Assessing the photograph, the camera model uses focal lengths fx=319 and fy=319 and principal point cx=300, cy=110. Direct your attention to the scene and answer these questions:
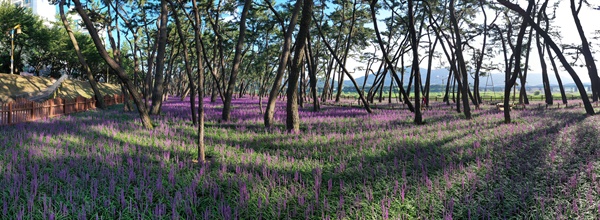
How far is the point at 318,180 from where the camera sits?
15.1 feet

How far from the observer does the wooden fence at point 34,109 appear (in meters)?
11.0

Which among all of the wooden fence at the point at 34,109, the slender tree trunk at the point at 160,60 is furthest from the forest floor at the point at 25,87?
the slender tree trunk at the point at 160,60

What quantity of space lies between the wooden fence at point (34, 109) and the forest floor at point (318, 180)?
182 inches

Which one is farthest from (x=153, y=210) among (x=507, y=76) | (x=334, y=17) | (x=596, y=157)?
(x=334, y=17)

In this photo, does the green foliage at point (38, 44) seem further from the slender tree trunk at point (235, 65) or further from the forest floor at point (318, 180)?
the forest floor at point (318, 180)

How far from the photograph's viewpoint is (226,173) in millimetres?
5113

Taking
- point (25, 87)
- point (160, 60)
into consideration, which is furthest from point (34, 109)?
point (25, 87)

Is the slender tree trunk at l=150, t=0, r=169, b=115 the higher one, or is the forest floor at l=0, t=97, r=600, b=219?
the slender tree trunk at l=150, t=0, r=169, b=115

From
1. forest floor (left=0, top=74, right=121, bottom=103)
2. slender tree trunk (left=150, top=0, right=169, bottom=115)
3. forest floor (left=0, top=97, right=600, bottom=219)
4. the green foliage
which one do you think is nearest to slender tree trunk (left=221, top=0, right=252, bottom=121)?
slender tree trunk (left=150, top=0, right=169, bottom=115)

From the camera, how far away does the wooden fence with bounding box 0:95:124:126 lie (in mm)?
11008

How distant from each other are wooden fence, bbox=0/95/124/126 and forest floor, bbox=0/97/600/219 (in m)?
4.62

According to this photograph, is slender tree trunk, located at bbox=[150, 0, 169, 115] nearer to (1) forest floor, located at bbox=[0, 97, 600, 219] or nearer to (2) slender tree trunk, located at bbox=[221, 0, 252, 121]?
(2) slender tree trunk, located at bbox=[221, 0, 252, 121]

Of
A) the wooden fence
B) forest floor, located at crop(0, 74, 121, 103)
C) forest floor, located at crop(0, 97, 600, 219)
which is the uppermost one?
forest floor, located at crop(0, 74, 121, 103)

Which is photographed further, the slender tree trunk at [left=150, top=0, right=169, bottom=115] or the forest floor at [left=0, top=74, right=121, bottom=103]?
the forest floor at [left=0, top=74, right=121, bottom=103]
